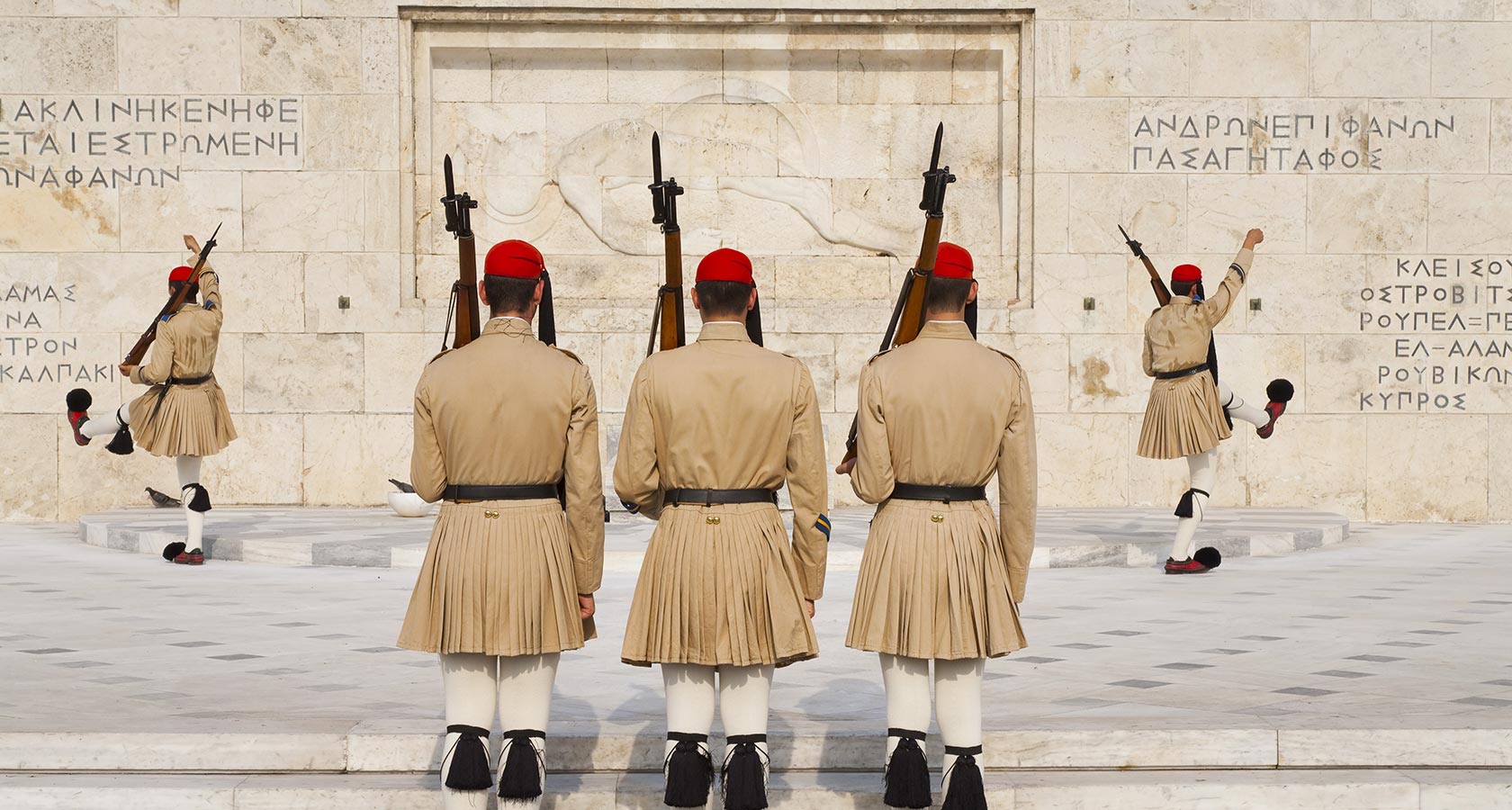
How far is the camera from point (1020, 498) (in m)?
4.68

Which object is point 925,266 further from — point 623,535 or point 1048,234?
point 1048,234

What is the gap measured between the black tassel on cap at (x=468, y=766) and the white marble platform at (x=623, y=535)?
18.0ft

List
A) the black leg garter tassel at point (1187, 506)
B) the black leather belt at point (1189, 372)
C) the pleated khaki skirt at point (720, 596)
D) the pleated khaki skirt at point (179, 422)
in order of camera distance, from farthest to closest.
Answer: the pleated khaki skirt at point (179, 422)
the black leather belt at point (1189, 372)
the black leg garter tassel at point (1187, 506)
the pleated khaki skirt at point (720, 596)

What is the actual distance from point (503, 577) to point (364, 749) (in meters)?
1.08

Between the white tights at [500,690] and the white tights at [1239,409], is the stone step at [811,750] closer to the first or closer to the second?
the white tights at [500,690]

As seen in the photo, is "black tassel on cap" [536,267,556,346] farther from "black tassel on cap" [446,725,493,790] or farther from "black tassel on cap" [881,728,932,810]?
"black tassel on cap" [881,728,932,810]

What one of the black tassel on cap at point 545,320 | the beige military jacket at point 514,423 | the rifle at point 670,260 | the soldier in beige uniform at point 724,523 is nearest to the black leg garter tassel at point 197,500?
the black tassel on cap at point 545,320

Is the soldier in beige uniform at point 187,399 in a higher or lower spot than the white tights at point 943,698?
higher

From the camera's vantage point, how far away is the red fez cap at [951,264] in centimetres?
472

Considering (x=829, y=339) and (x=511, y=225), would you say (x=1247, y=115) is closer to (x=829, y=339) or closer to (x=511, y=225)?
(x=829, y=339)

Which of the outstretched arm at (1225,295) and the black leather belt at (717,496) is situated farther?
the outstretched arm at (1225,295)

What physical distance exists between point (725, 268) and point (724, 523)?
27.9 inches

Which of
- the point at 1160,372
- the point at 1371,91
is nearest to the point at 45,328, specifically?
the point at 1160,372

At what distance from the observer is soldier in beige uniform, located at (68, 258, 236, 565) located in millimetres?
10109
